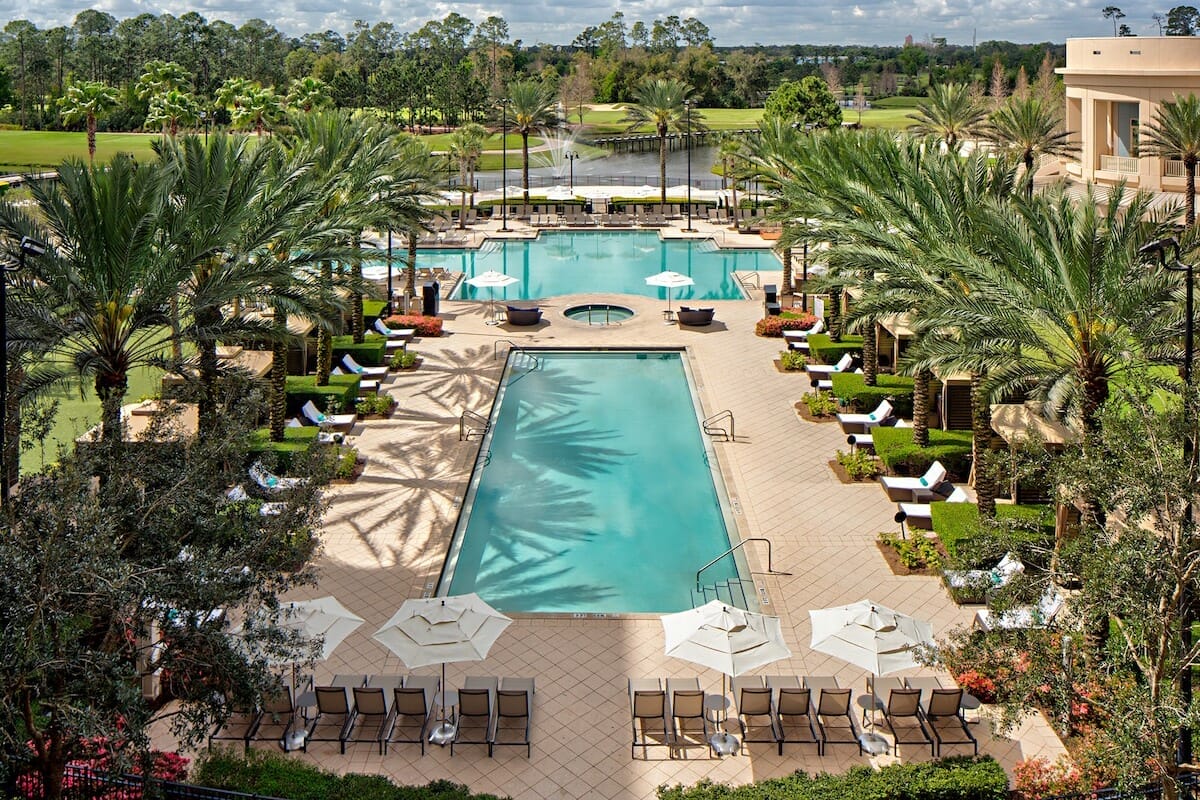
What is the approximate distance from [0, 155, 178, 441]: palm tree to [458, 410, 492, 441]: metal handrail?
339 inches

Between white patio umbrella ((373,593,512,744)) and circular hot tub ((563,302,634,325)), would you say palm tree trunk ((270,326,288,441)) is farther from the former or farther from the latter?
circular hot tub ((563,302,634,325))

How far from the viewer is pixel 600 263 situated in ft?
159

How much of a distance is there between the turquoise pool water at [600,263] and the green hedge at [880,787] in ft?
96.6

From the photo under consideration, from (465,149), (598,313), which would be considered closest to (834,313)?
(598,313)

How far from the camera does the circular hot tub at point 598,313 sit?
3811cm

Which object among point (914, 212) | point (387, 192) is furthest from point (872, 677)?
point (387, 192)

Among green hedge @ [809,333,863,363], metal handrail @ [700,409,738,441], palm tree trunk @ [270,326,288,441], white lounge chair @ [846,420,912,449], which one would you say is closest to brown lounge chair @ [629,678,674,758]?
white lounge chair @ [846,420,912,449]

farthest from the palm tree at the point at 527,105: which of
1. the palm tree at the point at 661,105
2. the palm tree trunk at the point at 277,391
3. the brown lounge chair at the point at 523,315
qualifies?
the palm tree trunk at the point at 277,391

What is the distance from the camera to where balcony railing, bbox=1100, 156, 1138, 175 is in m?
45.4

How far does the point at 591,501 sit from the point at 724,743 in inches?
363

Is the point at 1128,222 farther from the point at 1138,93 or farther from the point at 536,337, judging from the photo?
the point at 1138,93

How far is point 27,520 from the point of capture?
10.7 m

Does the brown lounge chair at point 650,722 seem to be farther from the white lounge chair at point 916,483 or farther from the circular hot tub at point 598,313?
the circular hot tub at point 598,313

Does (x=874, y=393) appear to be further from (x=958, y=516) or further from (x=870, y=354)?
(x=958, y=516)
